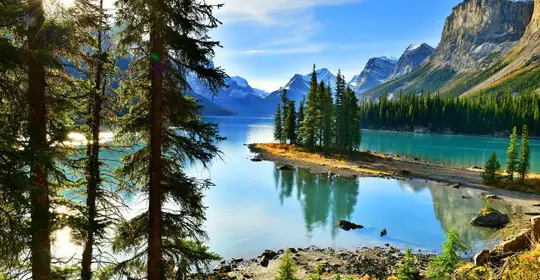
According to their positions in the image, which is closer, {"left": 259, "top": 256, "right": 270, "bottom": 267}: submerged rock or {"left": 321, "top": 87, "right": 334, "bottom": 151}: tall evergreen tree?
{"left": 259, "top": 256, "right": 270, "bottom": 267}: submerged rock

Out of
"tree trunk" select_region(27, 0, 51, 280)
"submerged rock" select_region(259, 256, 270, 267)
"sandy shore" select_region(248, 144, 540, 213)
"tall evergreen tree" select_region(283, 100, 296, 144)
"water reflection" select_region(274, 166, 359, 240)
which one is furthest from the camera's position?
"tall evergreen tree" select_region(283, 100, 296, 144)

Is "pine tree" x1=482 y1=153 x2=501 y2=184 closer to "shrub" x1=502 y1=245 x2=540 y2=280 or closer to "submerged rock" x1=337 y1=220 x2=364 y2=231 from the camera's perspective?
"submerged rock" x1=337 y1=220 x2=364 y2=231

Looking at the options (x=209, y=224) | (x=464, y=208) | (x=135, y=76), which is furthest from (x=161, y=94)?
(x=464, y=208)

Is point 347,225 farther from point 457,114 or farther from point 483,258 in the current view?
point 457,114

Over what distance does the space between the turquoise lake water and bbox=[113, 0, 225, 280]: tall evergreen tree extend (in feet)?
29.9

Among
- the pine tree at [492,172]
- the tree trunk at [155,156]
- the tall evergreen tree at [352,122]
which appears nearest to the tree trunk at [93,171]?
the tree trunk at [155,156]

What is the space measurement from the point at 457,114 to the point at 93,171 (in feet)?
607

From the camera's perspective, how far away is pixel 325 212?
35.9 m

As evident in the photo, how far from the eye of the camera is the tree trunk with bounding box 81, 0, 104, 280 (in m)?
8.26

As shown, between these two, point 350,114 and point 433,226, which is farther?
point 350,114

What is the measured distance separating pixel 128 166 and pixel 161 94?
7.60 ft

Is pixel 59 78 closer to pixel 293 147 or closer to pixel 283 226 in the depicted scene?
pixel 283 226

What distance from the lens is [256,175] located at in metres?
55.6

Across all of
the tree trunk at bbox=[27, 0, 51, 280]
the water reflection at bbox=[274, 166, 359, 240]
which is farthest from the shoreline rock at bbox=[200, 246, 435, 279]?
the tree trunk at bbox=[27, 0, 51, 280]
